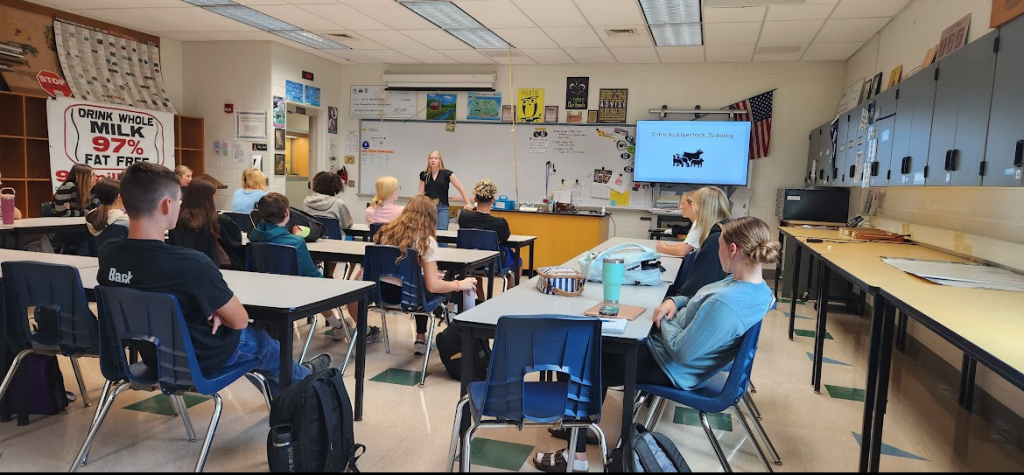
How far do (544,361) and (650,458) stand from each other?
1.41ft

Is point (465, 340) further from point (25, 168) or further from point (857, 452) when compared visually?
point (25, 168)

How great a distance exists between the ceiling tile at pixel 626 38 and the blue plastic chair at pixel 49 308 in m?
5.43

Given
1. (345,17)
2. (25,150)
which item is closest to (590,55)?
(345,17)

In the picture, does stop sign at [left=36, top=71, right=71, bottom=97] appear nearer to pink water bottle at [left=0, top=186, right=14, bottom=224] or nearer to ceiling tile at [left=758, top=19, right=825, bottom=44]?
pink water bottle at [left=0, top=186, right=14, bottom=224]

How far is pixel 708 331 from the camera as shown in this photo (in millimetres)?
2152

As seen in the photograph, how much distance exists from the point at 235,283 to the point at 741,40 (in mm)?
5914

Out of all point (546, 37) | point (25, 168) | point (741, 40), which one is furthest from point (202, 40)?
point (741, 40)

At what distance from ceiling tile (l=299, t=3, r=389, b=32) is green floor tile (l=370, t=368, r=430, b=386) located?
153 inches

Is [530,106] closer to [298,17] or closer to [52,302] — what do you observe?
[298,17]

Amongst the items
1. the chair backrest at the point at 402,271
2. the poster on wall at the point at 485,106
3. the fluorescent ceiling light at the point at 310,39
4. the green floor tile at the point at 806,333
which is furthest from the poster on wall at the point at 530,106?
the chair backrest at the point at 402,271

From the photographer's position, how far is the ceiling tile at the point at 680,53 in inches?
290

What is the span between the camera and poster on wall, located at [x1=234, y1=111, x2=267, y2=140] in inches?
316

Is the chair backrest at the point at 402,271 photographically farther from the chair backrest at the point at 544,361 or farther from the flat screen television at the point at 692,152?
the flat screen television at the point at 692,152

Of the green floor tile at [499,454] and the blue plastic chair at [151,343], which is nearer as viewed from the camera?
the blue plastic chair at [151,343]
